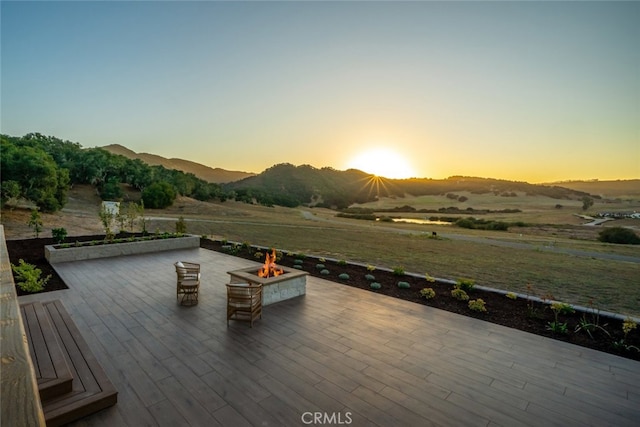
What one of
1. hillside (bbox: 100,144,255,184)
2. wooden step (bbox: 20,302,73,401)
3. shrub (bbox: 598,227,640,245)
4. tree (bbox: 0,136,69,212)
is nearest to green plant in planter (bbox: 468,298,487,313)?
wooden step (bbox: 20,302,73,401)

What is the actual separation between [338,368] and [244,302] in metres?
2.17

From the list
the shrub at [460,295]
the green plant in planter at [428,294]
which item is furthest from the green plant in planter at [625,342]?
the green plant in planter at [428,294]

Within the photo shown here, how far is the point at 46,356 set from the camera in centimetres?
382

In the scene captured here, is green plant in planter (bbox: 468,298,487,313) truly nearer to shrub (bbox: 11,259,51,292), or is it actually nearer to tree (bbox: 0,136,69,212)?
shrub (bbox: 11,259,51,292)

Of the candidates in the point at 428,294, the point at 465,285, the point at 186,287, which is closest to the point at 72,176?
the point at 186,287

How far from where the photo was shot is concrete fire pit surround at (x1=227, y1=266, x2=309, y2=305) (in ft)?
21.3

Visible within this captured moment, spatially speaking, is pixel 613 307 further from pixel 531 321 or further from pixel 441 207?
pixel 441 207

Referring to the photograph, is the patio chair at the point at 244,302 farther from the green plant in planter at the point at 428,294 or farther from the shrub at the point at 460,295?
the shrub at the point at 460,295

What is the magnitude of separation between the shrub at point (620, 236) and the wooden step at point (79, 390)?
43.0 metres

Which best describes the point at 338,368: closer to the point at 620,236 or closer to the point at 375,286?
the point at 375,286

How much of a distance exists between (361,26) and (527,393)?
1336cm

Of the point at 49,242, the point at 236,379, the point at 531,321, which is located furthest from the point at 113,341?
the point at 49,242

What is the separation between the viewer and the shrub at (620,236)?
102 feet

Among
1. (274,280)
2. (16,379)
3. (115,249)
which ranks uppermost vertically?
(16,379)
